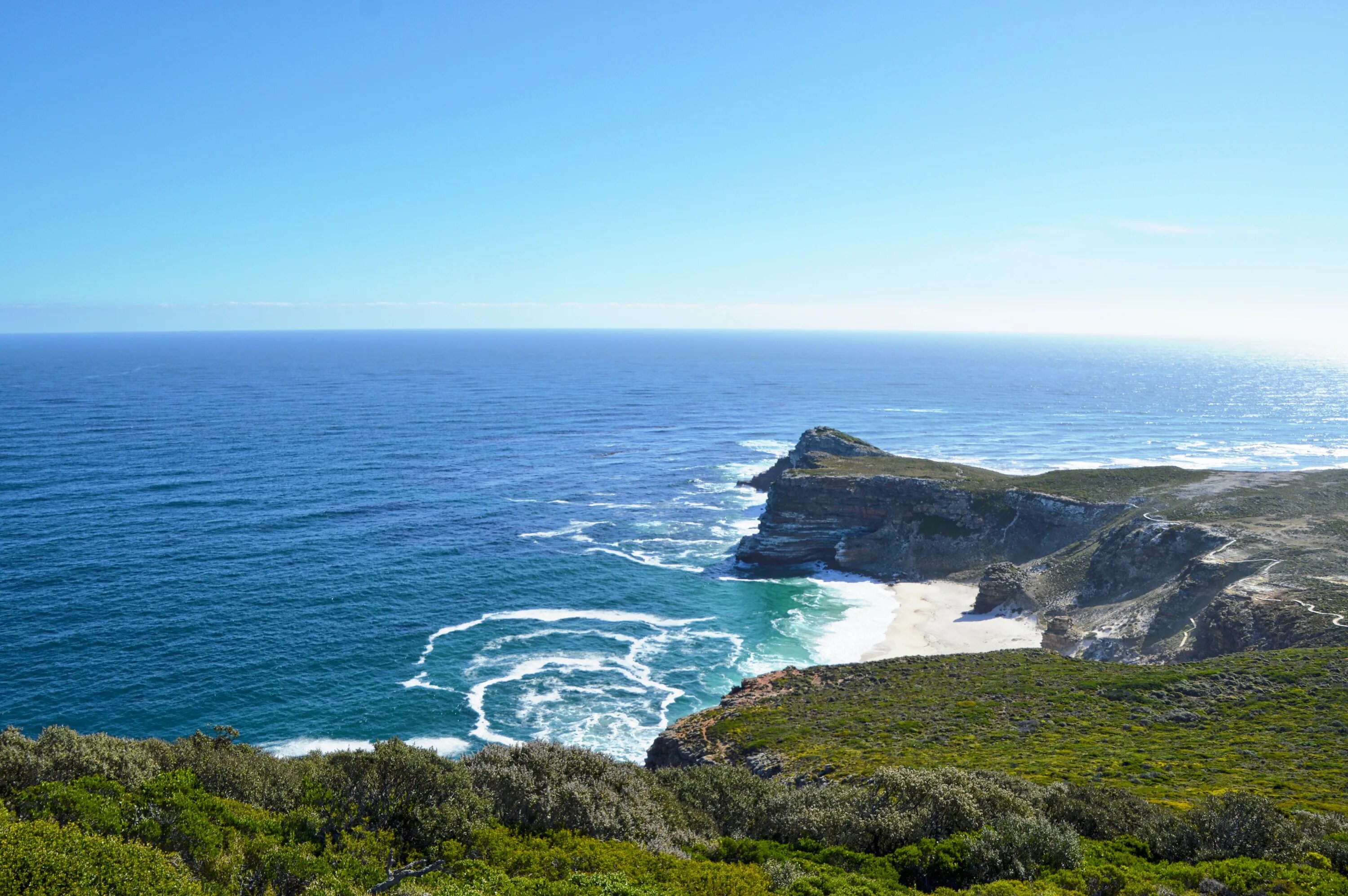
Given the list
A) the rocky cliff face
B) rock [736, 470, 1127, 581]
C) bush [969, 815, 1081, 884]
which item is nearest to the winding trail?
the rocky cliff face

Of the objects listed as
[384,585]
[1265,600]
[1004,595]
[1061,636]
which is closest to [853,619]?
[1004,595]

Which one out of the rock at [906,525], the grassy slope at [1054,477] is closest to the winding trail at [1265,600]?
the rock at [906,525]

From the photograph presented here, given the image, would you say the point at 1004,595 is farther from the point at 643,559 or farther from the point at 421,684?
the point at 421,684

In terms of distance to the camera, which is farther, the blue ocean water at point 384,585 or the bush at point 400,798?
the blue ocean water at point 384,585

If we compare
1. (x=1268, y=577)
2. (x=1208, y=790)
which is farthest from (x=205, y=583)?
(x=1268, y=577)

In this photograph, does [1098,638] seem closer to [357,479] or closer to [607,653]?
[607,653]

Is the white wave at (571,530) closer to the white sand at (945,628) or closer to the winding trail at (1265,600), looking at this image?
the white sand at (945,628)
